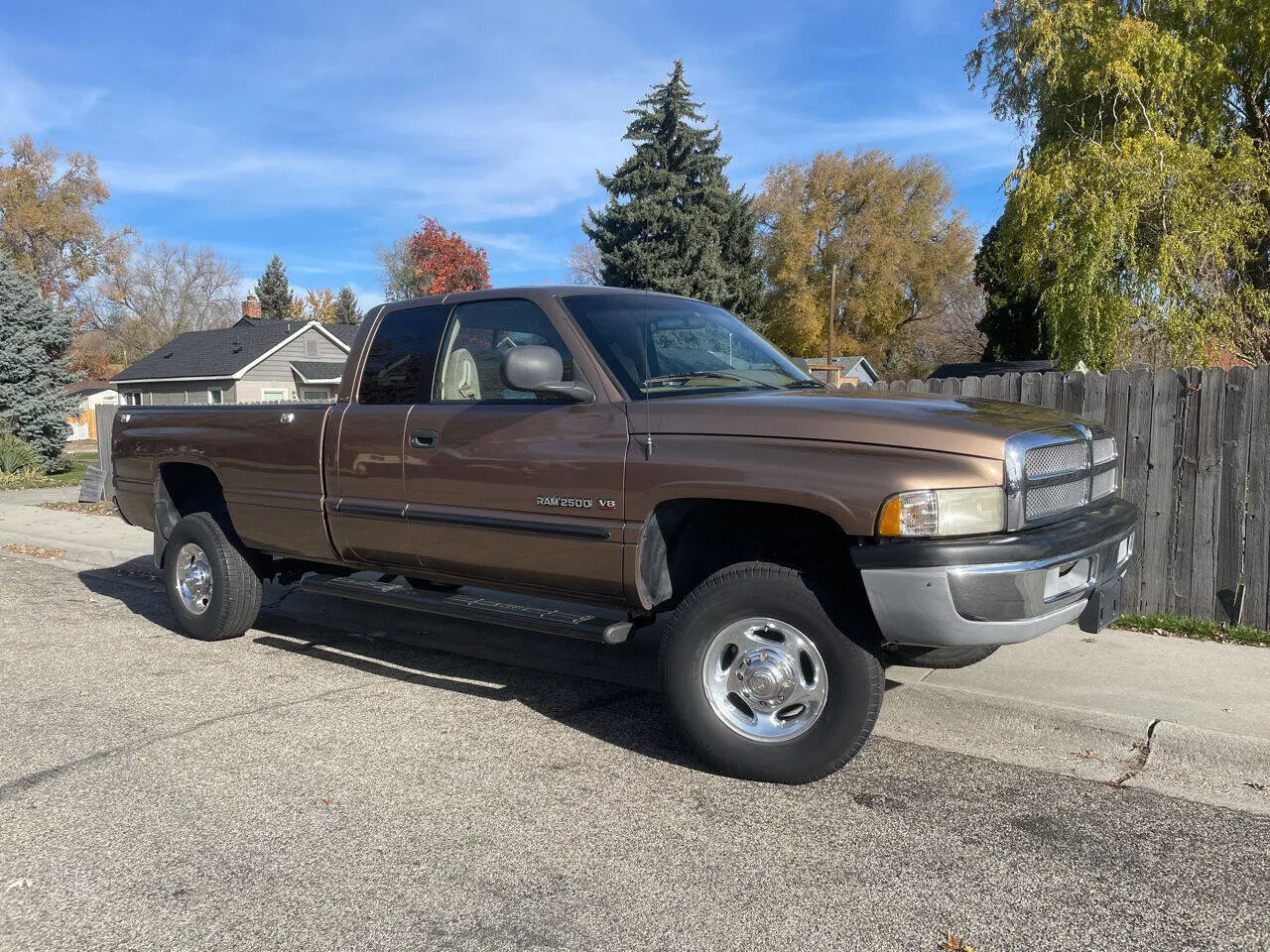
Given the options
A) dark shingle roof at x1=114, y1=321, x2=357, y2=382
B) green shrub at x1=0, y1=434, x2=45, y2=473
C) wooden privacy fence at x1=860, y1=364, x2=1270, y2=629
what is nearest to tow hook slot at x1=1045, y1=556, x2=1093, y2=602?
wooden privacy fence at x1=860, y1=364, x2=1270, y2=629

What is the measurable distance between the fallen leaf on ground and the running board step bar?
629cm

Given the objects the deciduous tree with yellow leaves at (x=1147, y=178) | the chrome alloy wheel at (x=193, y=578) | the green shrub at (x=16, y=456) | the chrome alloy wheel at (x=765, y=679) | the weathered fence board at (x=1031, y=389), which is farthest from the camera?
the green shrub at (x=16, y=456)

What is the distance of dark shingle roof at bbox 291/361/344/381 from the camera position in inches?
1583

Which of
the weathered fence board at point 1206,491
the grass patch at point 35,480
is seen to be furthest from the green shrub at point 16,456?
the weathered fence board at point 1206,491

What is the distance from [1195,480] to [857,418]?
3.65 m

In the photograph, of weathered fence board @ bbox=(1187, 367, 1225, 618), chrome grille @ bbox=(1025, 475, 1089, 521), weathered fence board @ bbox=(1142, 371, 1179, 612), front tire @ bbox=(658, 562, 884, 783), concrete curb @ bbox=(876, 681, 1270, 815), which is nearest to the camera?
chrome grille @ bbox=(1025, 475, 1089, 521)

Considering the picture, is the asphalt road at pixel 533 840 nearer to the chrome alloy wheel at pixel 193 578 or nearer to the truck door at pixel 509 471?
the truck door at pixel 509 471

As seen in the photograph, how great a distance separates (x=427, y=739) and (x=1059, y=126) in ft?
53.1

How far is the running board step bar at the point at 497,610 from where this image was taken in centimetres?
425

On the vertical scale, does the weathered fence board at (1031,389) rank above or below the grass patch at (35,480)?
above

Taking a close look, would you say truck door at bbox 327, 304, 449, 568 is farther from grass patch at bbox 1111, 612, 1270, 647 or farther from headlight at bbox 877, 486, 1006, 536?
grass patch at bbox 1111, 612, 1270, 647

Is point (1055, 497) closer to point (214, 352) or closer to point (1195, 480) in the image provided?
point (1195, 480)

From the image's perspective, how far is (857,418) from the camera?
3703 mm

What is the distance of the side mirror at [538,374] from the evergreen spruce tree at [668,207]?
32.7 meters
